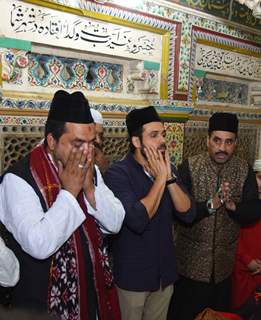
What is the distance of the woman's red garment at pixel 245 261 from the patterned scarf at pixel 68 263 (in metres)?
1.56

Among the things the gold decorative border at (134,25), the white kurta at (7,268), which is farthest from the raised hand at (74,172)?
the gold decorative border at (134,25)

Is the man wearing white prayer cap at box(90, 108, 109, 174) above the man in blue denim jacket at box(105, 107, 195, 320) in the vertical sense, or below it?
above

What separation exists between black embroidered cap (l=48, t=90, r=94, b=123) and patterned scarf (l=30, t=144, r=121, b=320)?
18cm

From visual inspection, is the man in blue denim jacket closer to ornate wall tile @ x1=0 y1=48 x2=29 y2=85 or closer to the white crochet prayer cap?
the white crochet prayer cap

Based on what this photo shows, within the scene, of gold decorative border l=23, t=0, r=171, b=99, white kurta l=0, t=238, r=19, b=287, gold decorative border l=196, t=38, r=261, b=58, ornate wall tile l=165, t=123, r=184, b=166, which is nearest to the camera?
white kurta l=0, t=238, r=19, b=287

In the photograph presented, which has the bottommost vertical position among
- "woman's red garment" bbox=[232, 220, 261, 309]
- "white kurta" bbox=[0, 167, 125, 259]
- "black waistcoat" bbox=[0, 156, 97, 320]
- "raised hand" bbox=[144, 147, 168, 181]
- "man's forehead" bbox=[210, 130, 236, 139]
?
"woman's red garment" bbox=[232, 220, 261, 309]

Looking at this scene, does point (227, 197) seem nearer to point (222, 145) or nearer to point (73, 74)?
point (222, 145)

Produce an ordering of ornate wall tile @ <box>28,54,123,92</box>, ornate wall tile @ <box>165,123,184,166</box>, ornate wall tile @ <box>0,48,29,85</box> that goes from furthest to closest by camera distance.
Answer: ornate wall tile @ <box>165,123,184,166</box>, ornate wall tile @ <box>28,54,123,92</box>, ornate wall tile @ <box>0,48,29,85</box>

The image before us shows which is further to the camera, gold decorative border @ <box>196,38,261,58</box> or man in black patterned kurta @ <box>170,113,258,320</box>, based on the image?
gold decorative border @ <box>196,38,261,58</box>

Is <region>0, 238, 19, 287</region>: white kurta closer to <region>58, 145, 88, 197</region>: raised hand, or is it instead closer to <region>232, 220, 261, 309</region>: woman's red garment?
<region>58, 145, 88, 197</region>: raised hand

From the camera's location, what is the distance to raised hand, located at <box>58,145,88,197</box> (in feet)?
5.30

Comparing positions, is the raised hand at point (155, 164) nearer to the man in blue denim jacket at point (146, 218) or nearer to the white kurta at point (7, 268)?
the man in blue denim jacket at point (146, 218)

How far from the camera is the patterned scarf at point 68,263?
1.64 metres

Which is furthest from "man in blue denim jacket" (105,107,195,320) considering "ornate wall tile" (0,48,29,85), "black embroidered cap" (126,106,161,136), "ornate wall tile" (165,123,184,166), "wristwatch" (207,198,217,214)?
"ornate wall tile" (165,123,184,166)
